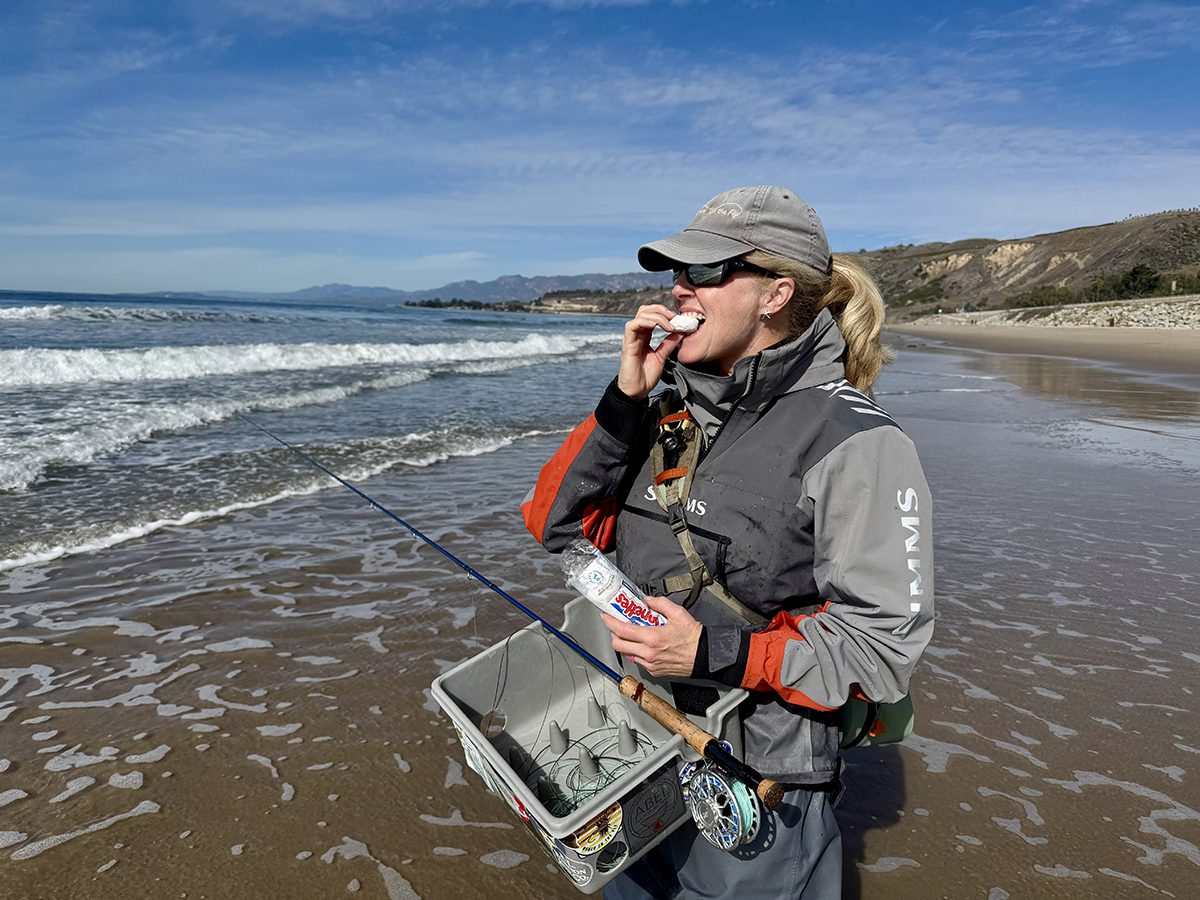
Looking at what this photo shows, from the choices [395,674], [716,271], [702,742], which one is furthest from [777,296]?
[395,674]

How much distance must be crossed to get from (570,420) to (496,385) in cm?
584

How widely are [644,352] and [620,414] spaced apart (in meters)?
0.21

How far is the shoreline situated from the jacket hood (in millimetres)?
23648

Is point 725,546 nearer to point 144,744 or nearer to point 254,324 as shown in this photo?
point 144,744

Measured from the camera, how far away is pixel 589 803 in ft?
6.30

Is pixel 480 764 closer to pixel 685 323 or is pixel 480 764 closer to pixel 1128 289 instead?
pixel 685 323

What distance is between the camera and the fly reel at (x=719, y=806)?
191 cm

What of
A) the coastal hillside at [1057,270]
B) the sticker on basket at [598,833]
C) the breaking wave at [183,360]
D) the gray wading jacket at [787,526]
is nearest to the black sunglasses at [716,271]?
the gray wading jacket at [787,526]

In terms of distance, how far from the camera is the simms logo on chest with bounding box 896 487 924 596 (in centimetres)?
183

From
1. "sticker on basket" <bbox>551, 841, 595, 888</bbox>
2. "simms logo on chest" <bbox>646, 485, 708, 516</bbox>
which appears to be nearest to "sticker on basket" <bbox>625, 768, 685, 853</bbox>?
"sticker on basket" <bbox>551, 841, 595, 888</bbox>

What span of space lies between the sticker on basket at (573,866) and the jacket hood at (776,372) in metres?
1.25

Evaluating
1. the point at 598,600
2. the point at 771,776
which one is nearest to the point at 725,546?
the point at 598,600

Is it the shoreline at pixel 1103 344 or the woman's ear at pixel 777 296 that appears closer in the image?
the woman's ear at pixel 777 296

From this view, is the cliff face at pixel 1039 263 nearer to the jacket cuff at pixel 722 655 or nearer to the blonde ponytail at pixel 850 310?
the blonde ponytail at pixel 850 310
